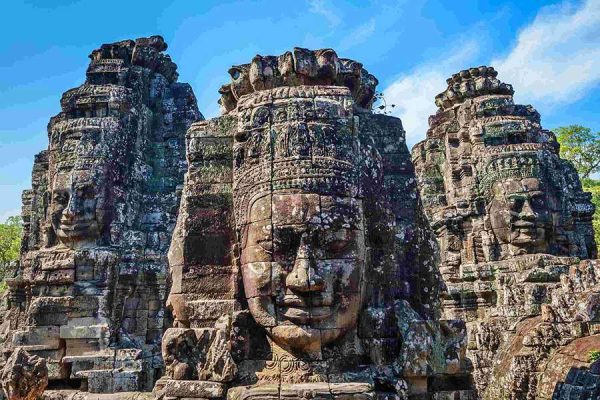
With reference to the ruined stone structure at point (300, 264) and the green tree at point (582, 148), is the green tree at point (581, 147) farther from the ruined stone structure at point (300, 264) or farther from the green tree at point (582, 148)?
the ruined stone structure at point (300, 264)

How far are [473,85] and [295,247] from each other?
36.3 feet

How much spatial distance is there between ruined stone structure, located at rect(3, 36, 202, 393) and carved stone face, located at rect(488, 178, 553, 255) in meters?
7.21

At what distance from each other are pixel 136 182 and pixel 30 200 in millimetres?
4585

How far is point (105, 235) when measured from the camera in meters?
11.0

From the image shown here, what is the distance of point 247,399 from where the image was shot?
469 cm

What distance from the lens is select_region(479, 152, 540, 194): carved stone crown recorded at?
12477mm

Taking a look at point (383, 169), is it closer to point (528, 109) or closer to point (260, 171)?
point (260, 171)

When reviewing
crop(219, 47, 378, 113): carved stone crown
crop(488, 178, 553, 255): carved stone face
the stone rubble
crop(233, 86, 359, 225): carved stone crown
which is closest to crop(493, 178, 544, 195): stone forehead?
crop(488, 178, 553, 255): carved stone face

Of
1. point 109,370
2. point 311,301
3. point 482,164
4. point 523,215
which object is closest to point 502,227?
point 523,215

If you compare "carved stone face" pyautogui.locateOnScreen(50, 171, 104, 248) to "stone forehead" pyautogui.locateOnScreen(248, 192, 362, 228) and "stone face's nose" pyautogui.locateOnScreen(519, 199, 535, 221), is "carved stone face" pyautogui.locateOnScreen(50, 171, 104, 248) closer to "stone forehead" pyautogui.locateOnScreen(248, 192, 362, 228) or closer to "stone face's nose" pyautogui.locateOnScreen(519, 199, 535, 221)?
"stone forehead" pyautogui.locateOnScreen(248, 192, 362, 228)

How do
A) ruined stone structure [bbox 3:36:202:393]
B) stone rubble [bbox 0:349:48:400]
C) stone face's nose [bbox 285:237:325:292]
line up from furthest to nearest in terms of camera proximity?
ruined stone structure [bbox 3:36:202:393] < stone rubble [bbox 0:349:48:400] < stone face's nose [bbox 285:237:325:292]

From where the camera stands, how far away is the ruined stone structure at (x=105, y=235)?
9.95 meters

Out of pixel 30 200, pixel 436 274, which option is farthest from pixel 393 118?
pixel 30 200

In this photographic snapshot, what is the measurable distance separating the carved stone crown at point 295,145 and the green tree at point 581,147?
2511 cm
